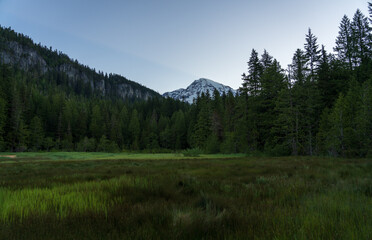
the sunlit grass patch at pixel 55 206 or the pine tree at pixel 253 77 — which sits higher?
the pine tree at pixel 253 77

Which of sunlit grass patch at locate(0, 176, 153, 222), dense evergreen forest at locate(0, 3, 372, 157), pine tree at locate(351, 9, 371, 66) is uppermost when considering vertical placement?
pine tree at locate(351, 9, 371, 66)

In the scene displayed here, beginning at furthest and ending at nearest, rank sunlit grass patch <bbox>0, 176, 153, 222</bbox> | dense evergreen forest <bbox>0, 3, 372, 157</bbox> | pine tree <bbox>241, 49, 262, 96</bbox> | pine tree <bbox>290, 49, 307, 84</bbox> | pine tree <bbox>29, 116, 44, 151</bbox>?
pine tree <bbox>29, 116, 44, 151</bbox>
pine tree <bbox>241, 49, 262, 96</bbox>
pine tree <bbox>290, 49, 307, 84</bbox>
dense evergreen forest <bbox>0, 3, 372, 157</bbox>
sunlit grass patch <bbox>0, 176, 153, 222</bbox>

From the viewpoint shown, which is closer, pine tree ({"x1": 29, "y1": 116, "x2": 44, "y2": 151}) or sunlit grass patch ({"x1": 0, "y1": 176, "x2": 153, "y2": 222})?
sunlit grass patch ({"x1": 0, "y1": 176, "x2": 153, "y2": 222})

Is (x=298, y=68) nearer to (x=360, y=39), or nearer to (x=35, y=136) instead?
(x=360, y=39)

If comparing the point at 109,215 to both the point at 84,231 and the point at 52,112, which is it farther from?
the point at 52,112

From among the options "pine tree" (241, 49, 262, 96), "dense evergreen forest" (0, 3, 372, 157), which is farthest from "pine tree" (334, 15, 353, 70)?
"pine tree" (241, 49, 262, 96)

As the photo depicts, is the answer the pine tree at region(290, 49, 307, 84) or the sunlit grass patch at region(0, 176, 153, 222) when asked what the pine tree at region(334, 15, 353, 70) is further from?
the sunlit grass patch at region(0, 176, 153, 222)

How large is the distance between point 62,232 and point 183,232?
4.10ft

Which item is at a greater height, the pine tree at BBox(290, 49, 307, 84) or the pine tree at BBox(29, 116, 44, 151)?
the pine tree at BBox(290, 49, 307, 84)

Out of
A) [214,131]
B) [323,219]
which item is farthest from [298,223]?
[214,131]

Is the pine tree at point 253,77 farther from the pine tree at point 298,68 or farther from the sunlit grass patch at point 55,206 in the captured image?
the sunlit grass patch at point 55,206

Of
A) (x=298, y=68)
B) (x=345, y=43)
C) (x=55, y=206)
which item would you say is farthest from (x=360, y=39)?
(x=55, y=206)

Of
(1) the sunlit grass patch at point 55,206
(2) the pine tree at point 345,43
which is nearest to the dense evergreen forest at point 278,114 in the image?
(2) the pine tree at point 345,43

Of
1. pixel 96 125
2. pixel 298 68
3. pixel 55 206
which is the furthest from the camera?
pixel 96 125
